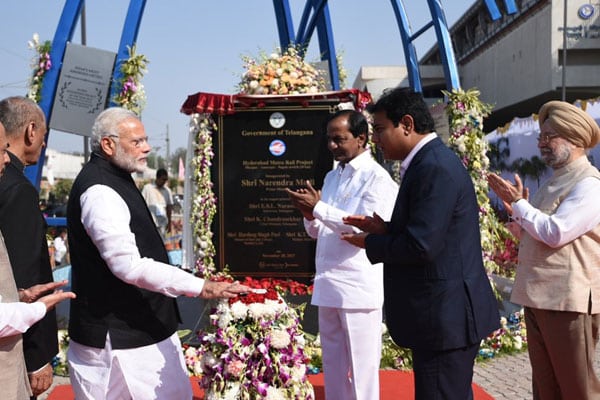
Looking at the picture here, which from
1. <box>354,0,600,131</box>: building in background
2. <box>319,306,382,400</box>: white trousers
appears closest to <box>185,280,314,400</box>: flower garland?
<box>319,306,382,400</box>: white trousers

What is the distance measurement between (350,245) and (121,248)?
1.63m

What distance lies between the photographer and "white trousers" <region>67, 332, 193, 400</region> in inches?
108

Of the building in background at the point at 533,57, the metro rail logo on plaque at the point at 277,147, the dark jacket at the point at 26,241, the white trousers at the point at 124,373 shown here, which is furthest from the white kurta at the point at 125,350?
the building in background at the point at 533,57

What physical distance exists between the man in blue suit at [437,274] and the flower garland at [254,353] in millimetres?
1164

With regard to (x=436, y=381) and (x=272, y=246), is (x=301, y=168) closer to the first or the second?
(x=272, y=246)

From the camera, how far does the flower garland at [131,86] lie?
244 inches

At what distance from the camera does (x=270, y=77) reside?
6.32 metres

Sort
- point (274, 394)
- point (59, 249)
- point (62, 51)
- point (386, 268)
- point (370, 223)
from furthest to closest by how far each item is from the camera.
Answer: point (59, 249) < point (62, 51) < point (274, 394) < point (370, 223) < point (386, 268)

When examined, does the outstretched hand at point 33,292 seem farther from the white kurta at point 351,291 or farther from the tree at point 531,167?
the tree at point 531,167

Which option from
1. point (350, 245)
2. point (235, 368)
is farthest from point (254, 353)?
point (350, 245)

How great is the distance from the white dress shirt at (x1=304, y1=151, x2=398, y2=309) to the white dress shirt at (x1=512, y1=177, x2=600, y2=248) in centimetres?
89

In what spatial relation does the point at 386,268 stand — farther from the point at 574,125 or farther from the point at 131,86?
the point at 131,86

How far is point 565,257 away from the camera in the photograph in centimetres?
327

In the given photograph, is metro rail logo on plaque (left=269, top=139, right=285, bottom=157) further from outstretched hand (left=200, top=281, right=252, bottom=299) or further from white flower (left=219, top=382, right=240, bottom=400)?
outstretched hand (left=200, top=281, right=252, bottom=299)
